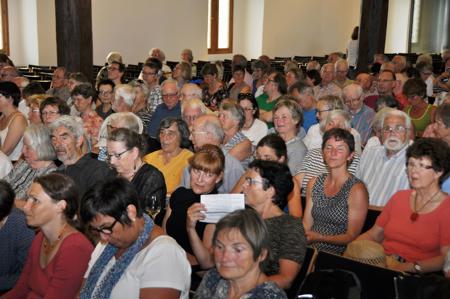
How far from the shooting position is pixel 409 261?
330cm

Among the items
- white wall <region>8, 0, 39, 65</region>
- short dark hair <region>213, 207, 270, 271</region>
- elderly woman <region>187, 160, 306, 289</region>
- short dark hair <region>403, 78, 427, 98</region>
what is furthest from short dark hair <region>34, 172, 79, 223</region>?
white wall <region>8, 0, 39, 65</region>

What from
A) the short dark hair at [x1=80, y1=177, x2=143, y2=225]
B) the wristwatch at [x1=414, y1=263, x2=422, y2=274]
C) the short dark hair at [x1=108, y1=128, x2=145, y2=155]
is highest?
the short dark hair at [x1=108, y1=128, x2=145, y2=155]

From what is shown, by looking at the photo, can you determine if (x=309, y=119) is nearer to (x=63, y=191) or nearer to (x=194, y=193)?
(x=194, y=193)

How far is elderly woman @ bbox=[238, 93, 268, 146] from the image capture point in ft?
18.5

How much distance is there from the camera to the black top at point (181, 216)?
3453 mm

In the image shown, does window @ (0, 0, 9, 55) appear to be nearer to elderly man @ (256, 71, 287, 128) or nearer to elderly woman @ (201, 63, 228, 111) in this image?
elderly woman @ (201, 63, 228, 111)

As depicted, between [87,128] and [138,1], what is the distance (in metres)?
10.5

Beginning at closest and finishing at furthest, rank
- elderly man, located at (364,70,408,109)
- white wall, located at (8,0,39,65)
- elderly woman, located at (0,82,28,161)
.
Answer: elderly woman, located at (0,82,28,161)
elderly man, located at (364,70,408,109)
white wall, located at (8,0,39,65)

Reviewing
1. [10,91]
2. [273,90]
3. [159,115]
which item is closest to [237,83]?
[273,90]

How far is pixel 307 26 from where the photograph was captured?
20.9m

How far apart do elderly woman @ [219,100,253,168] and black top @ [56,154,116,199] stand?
1072mm

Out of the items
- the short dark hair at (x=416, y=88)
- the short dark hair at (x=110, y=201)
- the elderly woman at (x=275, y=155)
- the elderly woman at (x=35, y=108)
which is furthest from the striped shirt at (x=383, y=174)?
the elderly woman at (x=35, y=108)

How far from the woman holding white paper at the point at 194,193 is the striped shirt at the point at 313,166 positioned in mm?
1040

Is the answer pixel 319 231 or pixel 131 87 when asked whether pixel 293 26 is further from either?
pixel 319 231
